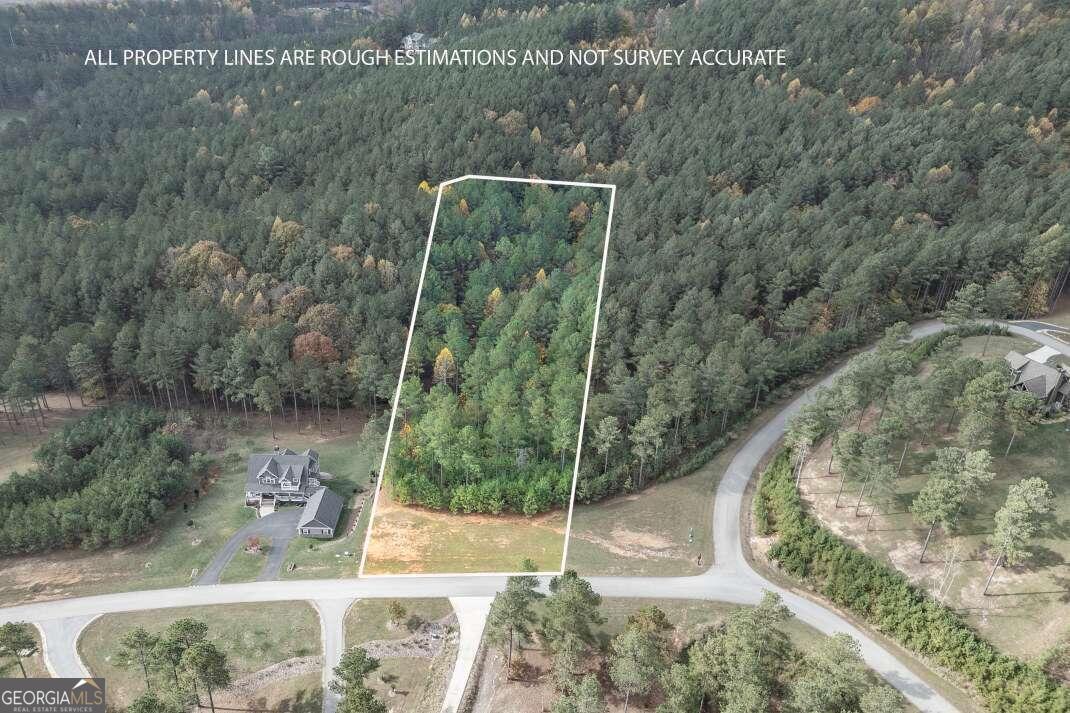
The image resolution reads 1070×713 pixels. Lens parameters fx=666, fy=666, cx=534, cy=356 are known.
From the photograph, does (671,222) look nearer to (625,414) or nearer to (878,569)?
(625,414)

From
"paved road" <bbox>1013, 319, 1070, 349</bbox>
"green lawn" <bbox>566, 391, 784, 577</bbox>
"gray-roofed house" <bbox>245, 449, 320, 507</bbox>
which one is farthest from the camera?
"paved road" <bbox>1013, 319, 1070, 349</bbox>

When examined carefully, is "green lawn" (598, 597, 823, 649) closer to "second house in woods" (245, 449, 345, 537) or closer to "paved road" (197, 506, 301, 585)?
"paved road" (197, 506, 301, 585)

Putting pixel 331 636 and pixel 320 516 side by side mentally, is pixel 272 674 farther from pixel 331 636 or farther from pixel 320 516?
pixel 320 516

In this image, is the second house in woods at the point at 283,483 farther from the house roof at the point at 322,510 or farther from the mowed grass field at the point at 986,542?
the mowed grass field at the point at 986,542

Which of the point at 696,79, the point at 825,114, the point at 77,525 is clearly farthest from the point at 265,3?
the point at 77,525

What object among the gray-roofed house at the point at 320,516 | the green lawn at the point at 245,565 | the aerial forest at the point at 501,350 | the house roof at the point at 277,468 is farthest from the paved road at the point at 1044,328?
the green lawn at the point at 245,565

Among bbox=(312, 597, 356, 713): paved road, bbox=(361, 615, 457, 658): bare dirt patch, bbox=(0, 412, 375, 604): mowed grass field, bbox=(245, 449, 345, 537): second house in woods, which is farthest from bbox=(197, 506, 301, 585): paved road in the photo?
bbox=(361, 615, 457, 658): bare dirt patch
